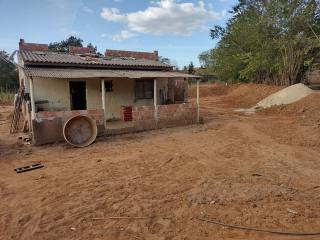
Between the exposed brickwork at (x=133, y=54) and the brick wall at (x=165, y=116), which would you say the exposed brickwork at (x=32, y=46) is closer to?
the exposed brickwork at (x=133, y=54)

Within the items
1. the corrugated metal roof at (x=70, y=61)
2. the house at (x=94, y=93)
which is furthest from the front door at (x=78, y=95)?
the corrugated metal roof at (x=70, y=61)

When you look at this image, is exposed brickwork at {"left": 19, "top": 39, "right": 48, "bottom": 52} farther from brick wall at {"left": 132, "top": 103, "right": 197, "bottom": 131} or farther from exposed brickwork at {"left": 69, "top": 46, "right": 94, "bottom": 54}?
brick wall at {"left": 132, "top": 103, "right": 197, "bottom": 131}

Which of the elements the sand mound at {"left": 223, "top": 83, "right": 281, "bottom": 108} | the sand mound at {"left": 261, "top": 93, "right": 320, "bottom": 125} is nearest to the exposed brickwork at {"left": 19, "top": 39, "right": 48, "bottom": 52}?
the sand mound at {"left": 261, "top": 93, "right": 320, "bottom": 125}

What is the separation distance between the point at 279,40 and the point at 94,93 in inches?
529

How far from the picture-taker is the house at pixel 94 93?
381 inches

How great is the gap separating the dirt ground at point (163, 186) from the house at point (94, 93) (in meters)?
0.92

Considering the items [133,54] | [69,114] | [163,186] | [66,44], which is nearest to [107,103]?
[69,114]

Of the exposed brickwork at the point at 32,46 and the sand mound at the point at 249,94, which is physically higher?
the exposed brickwork at the point at 32,46

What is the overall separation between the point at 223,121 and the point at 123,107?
477 centimetres

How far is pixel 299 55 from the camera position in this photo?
2000 cm

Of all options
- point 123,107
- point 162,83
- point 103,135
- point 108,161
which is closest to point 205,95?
point 162,83

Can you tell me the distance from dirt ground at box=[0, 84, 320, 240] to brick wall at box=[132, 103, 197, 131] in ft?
3.13

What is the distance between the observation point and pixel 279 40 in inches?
762

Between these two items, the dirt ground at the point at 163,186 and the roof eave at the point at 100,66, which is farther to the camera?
the roof eave at the point at 100,66
